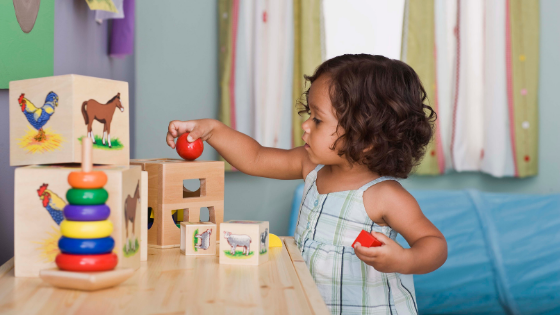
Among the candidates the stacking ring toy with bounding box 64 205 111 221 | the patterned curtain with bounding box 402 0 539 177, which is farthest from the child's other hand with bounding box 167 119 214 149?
the patterned curtain with bounding box 402 0 539 177

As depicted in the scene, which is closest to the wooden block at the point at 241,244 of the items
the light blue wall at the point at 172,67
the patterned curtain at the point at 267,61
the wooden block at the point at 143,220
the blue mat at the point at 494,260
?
the wooden block at the point at 143,220

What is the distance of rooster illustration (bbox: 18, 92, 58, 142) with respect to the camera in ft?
2.20

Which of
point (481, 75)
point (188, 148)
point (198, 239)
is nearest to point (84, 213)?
point (198, 239)

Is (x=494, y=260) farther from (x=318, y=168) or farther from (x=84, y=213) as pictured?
(x=84, y=213)

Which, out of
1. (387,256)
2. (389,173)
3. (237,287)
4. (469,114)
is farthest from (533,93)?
(237,287)

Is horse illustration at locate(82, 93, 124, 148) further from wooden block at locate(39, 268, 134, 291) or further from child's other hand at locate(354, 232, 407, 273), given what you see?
child's other hand at locate(354, 232, 407, 273)

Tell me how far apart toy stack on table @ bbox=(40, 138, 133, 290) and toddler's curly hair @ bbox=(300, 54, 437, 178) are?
0.52 meters

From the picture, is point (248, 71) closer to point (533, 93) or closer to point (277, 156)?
point (277, 156)

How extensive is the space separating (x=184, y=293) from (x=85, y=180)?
17 centimetres

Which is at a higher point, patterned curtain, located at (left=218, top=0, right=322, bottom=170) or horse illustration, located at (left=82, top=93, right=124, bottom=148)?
patterned curtain, located at (left=218, top=0, right=322, bottom=170)

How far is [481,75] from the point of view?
2.16 meters

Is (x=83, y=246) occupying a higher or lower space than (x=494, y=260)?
higher

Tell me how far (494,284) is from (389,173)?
98 centimetres

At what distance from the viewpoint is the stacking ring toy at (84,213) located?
21.4 inches
